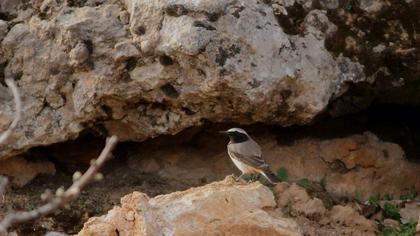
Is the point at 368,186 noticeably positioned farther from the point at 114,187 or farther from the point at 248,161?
the point at 114,187

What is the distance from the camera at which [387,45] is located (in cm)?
1027

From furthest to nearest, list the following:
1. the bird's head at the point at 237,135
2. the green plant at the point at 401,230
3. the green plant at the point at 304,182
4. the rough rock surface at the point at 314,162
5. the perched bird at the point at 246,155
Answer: the rough rock surface at the point at 314,162 → the green plant at the point at 304,182 → the bird's head at the point at 237,135 → the perched bird at the point at 246,155 → the green plant at the point at 401,230

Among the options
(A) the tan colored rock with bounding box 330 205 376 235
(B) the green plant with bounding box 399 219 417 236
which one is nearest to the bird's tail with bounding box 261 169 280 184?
(A) the tan colored rock with bounding box 330 205 376 235

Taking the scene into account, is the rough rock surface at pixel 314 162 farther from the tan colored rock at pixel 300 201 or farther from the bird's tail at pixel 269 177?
the tan colored rock at pixel 300 201

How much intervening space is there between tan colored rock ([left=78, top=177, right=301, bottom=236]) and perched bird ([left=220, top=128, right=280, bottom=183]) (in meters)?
1.08

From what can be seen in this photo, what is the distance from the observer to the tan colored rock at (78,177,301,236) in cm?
791

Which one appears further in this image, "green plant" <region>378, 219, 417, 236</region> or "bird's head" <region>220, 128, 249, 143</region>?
"bird's head" <region>220, 128, 249, 143</region>

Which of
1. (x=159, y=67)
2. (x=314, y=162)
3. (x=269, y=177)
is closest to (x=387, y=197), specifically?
(x=314, y=162)

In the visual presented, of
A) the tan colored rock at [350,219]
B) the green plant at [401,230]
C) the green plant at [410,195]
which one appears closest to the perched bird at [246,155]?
the tan colored rock at [350,219]

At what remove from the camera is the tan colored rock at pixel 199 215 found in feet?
26.0

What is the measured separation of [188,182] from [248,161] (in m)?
1.43

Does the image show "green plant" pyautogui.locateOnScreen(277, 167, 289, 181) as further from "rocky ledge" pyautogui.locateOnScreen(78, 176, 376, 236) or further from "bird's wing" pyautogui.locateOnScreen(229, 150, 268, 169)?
"rocky ledge" pyautogui.locateOnScreen(78, 176, 376, 236)

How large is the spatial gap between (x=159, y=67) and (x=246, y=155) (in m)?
1.37

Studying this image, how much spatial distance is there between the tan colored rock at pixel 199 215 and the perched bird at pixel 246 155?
3.56 ft
